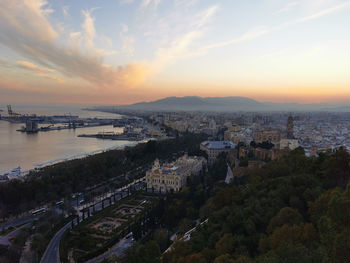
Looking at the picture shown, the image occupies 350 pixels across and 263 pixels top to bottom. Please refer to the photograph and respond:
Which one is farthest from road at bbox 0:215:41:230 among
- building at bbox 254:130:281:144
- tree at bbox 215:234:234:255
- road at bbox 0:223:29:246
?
building at bbox 254:130:281:144

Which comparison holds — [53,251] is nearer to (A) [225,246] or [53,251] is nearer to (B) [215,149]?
(A) [225,246]

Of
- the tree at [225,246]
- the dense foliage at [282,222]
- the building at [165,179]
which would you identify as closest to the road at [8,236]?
the dense foliage at [282,222]

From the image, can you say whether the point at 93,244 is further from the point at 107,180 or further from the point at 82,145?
the point at 82,145

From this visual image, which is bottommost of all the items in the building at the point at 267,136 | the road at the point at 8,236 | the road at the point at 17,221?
the road at the point at 17,221

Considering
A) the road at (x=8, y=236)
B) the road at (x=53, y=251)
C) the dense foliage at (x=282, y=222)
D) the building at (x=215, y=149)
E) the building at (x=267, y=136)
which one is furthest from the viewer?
the building at (x=267, y=136)

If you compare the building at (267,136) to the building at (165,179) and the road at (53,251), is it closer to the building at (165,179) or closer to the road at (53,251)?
the building at (165,179)

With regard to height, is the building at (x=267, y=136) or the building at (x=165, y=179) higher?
the building at (x=267, y=136)

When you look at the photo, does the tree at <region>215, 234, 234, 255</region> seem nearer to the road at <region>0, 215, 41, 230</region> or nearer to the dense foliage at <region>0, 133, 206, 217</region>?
the road at <region>0, 215, 41, 230</region>

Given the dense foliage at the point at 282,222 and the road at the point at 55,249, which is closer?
the dense foliage at the point at 282,222
